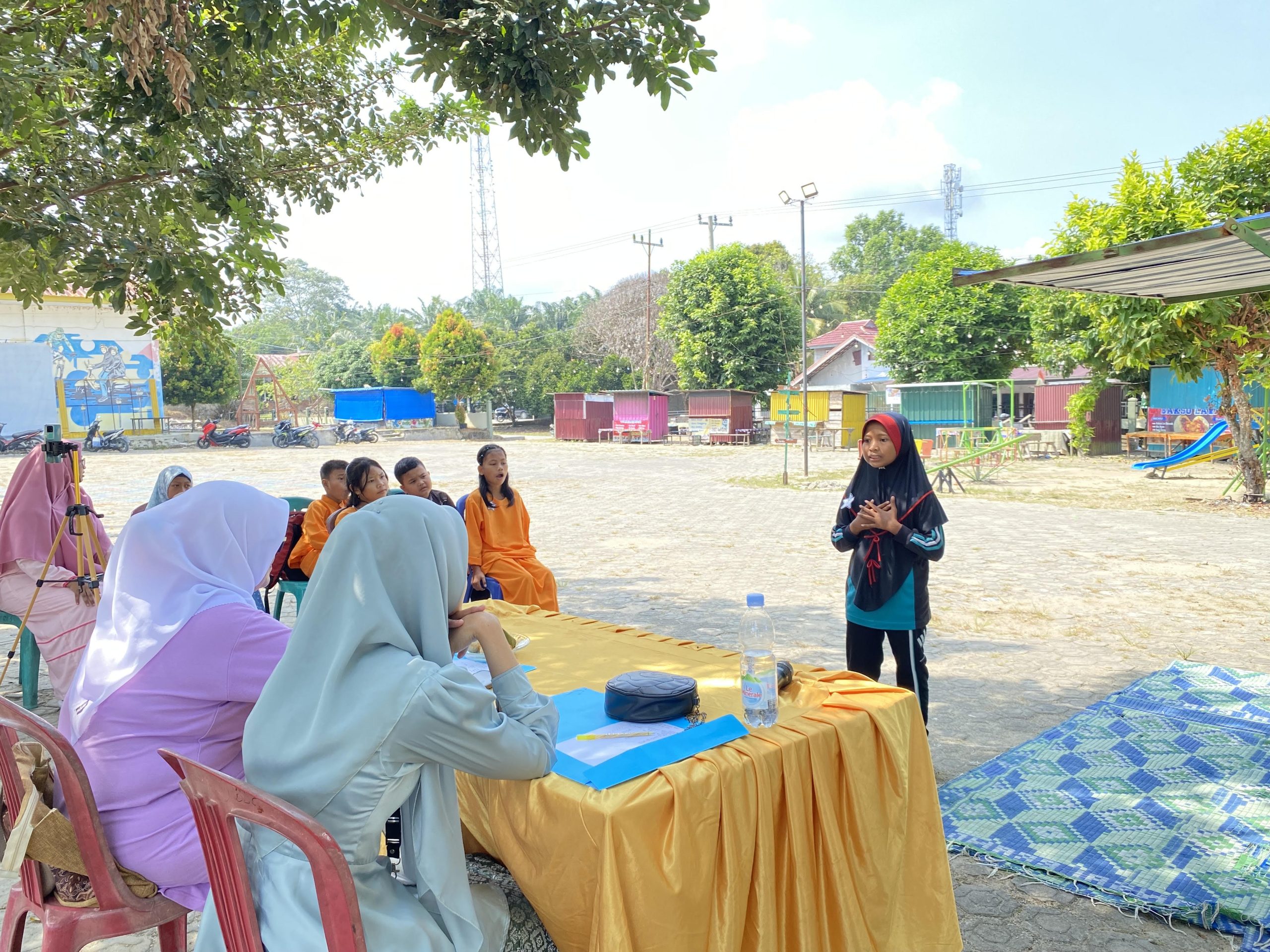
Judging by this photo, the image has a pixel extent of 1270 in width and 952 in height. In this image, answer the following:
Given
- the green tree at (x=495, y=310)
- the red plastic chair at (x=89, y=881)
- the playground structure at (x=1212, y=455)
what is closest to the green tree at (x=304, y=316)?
the green tree at (x=495, y=310)

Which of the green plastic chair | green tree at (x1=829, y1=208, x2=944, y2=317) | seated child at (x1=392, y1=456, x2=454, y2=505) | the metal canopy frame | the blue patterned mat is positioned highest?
green tree at (x1=829, y1=208, x2=944, y2=317)

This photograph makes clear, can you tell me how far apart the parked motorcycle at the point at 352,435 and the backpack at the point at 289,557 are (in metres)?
30.2

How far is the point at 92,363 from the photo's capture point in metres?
32.0

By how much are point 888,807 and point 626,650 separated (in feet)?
3.54

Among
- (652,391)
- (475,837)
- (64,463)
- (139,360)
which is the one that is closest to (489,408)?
(652,391)

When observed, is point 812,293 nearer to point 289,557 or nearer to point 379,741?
point 289,557

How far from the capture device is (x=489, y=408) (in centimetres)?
4047

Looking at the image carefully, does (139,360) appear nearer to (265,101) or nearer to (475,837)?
(265,101)

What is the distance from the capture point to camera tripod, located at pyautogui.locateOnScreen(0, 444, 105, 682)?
15.1 ft

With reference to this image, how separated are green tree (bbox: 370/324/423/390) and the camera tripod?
132 feet

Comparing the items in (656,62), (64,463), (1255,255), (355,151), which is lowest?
(64,463)

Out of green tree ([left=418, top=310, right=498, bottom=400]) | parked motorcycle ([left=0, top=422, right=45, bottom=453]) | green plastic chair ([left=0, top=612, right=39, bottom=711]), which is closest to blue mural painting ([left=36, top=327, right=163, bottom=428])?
parked motorcycle ([left=0, top=422, right=45, bottom=453])

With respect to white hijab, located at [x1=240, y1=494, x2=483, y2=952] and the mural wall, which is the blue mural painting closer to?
the mural wall

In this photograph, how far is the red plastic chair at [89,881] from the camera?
2031mm
